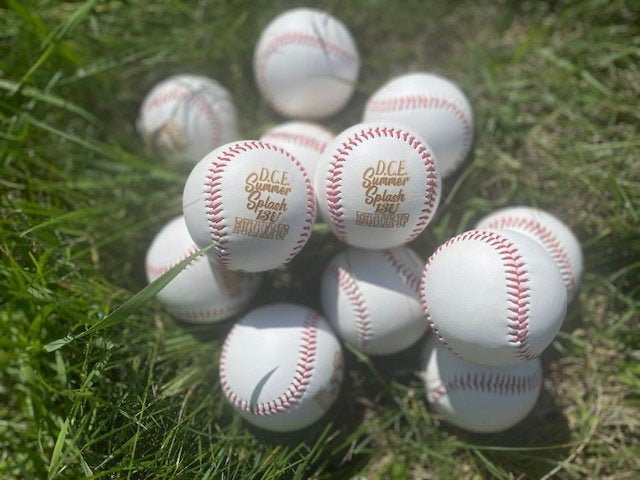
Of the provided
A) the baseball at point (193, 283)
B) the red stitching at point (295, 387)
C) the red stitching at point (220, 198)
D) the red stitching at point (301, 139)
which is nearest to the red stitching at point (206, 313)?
the baseball at point (193, 283)

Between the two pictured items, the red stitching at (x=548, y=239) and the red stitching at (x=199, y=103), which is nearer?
the red stitching at (x=548, y=239)

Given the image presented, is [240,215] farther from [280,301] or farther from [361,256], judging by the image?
[280,301]

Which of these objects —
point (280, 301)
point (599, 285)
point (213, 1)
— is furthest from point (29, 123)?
point (599, 285)

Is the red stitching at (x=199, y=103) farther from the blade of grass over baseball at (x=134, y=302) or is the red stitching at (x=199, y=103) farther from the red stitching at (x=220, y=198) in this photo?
the blade of grass over baseball at (x=134, y=302)

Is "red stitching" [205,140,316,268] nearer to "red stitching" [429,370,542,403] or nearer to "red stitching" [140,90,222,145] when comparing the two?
"red stitching" [140,90,222,145]

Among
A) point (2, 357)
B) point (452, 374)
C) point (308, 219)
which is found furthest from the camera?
point (452, 374)

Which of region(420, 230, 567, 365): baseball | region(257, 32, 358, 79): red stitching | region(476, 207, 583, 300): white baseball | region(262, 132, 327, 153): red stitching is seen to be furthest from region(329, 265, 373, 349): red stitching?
region(257, 32, 358, 79): red stitching

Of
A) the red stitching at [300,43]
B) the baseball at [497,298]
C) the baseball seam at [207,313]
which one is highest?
the red stitching at [300,43]
